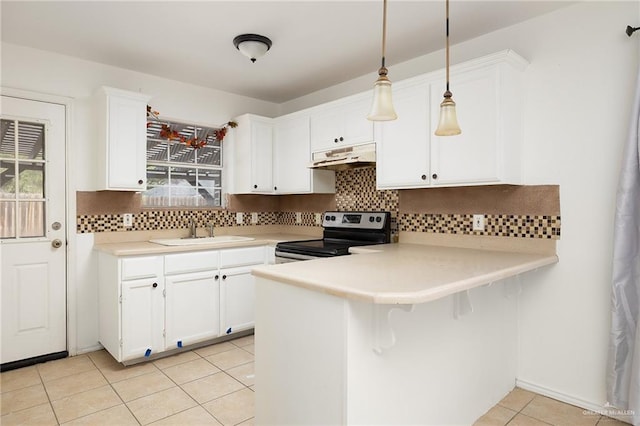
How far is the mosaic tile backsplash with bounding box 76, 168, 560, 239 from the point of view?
100.0 inches

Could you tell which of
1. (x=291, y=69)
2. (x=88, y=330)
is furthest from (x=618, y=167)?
(x=88, y=330)

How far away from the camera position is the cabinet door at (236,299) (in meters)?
3.37

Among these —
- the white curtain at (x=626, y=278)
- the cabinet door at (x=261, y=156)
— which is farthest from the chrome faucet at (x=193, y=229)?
the white curtain at (x=626, y=278)

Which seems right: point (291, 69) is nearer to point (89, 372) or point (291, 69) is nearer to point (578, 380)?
point (89, 372)

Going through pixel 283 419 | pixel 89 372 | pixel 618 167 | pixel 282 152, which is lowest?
pixel 89 372

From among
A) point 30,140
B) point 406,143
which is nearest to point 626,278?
point 406,143

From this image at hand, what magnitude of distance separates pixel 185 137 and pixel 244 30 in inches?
60.4

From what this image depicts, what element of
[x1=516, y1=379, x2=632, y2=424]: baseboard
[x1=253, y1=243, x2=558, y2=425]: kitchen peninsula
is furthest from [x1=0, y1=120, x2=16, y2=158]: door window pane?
[x1=516, y1=379, x2=632, y2=424]: baseboard

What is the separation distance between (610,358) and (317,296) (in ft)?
5.97

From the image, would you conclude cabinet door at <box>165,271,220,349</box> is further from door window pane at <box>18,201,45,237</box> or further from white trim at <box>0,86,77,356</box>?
door window pane at <box>18,201,45,237</box>

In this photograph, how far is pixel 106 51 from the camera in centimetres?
303

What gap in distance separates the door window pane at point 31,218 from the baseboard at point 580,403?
12.1 ft

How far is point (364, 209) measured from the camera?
3596mm

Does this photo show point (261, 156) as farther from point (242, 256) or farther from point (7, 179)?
point (7, 179)
